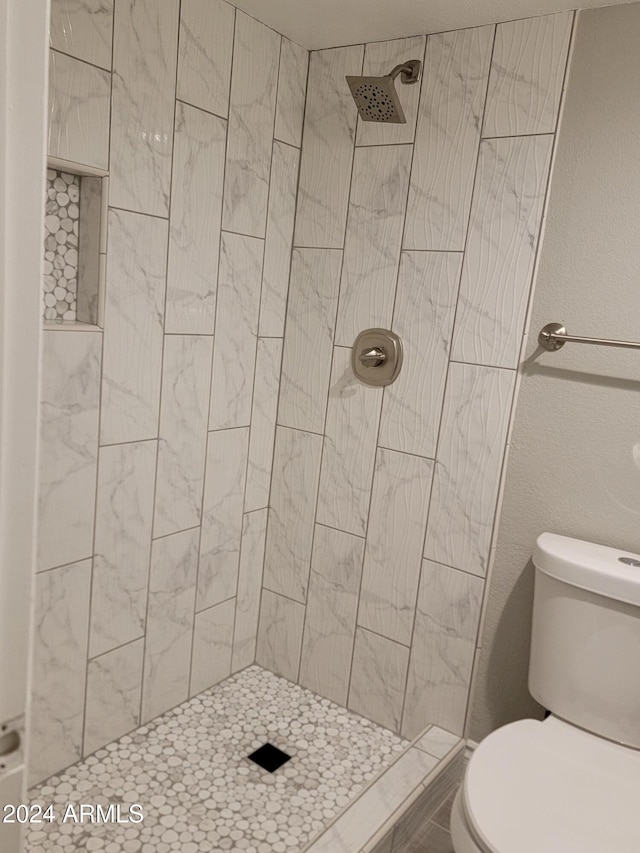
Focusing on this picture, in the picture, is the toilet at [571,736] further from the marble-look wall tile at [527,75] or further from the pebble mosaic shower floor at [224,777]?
the marble-look wall tile at [527,75]

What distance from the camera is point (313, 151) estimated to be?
207cm

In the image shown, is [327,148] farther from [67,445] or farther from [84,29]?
[67,445]

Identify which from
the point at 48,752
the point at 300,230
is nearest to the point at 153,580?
the point at 48,752

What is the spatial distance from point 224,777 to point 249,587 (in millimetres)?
611

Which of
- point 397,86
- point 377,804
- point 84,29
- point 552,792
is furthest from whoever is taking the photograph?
point 397,86

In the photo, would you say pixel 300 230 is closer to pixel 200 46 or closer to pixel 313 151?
pixel 313 151

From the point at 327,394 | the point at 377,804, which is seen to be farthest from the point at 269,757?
the point at 327,394

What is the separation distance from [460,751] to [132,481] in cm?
119

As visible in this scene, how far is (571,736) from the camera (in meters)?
1.54

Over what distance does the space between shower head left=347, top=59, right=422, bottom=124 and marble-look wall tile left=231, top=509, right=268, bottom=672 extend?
1.23 meters

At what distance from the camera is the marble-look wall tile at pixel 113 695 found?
71.2 inches

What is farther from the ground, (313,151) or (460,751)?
(313,151)

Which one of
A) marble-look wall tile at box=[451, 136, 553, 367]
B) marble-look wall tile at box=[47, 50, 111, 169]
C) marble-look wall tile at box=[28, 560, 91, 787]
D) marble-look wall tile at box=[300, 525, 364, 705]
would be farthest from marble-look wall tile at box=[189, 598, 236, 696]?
marble-look wall tile at box=[47, 50, 111, 169]

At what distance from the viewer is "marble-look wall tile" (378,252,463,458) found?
6.18 ft
